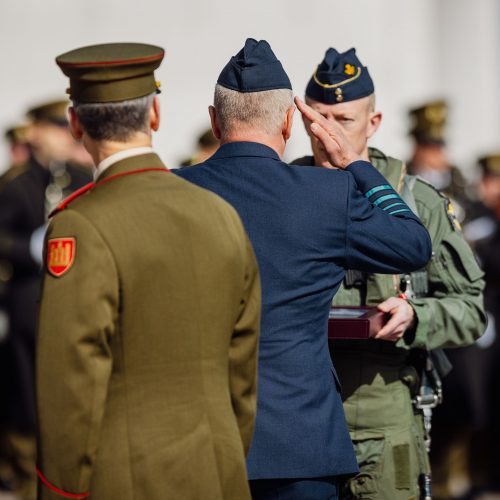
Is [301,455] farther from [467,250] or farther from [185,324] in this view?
[467,250]

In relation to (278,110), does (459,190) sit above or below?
below

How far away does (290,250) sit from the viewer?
3.39 m

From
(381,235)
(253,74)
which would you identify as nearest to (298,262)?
(381,235)

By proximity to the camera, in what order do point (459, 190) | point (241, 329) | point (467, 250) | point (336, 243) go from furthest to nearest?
point (459, 190) → point (467, 250) → point (336, 243) → point (241, 329)

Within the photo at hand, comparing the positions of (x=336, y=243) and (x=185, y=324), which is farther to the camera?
(x=336, y=243)

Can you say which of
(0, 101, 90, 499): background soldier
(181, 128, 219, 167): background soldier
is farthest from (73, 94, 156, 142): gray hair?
(181, 128, 219, 167): background soldier

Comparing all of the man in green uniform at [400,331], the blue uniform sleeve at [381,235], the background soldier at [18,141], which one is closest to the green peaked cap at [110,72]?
the blue uniform sleeve at [381,235]

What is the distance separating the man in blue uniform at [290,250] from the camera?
3.39 m

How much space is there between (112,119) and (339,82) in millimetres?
1549

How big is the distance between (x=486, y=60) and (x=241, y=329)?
11.6m

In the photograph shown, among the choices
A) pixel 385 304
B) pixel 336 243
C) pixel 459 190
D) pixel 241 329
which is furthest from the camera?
pixel 459 190

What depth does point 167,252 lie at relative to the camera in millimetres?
2902

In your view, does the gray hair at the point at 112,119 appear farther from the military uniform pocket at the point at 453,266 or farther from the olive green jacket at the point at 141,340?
the military uniform pocket at the point at 453,266

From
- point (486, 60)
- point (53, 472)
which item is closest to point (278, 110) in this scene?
point (53, 472)
